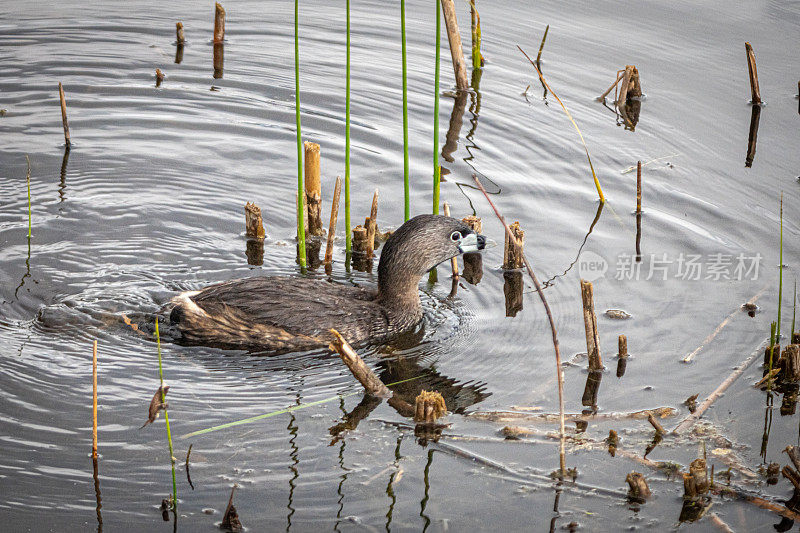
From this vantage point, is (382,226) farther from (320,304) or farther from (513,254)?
(320,304)

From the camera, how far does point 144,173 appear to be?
1010 centimetres

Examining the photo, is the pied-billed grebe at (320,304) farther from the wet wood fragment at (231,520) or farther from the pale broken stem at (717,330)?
the wet wood fragment at (231,520)

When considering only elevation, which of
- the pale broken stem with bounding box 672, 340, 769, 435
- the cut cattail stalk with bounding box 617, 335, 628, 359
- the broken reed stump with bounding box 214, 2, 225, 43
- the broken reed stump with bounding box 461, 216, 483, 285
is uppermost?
the broken reed stump with bounding box 214, 2, 225, 43

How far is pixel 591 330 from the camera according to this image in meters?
7.08

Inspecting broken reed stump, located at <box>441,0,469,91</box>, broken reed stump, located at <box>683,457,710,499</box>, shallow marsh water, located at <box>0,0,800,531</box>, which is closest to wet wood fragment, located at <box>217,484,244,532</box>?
shallow marsh water, located at <box>0,0,800,531</box>

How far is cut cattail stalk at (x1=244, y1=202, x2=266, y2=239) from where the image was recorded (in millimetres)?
8836

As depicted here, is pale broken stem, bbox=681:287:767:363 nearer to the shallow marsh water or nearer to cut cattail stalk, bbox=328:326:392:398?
the shallow marsh water

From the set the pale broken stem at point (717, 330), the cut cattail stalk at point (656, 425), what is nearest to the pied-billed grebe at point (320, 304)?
the pale broken stem at point (717, 330)

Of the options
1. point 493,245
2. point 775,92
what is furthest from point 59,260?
point 775,92

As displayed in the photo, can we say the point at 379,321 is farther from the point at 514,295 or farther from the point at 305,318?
the point at 514,295

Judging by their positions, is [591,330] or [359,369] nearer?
[359,369]

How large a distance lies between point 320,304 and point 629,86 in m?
6.11

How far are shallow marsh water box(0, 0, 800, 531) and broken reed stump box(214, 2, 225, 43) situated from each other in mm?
203

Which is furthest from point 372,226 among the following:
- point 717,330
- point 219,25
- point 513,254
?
point 219,25
